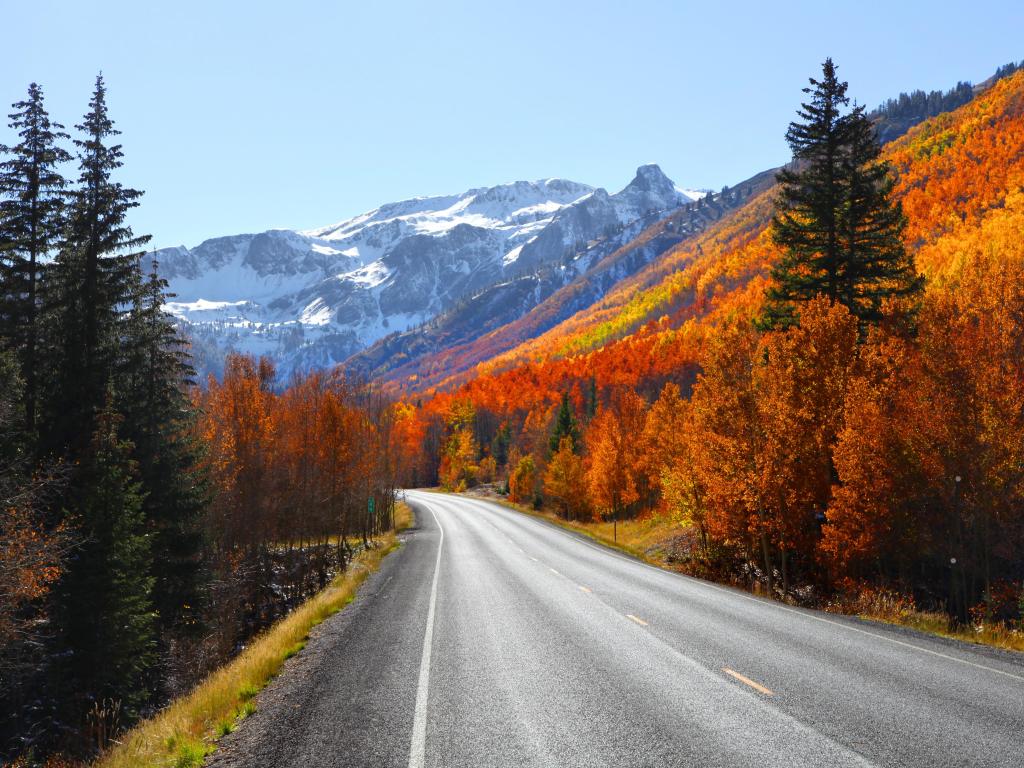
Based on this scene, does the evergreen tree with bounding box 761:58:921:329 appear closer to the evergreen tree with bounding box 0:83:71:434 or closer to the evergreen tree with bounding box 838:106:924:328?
the evergreen tree with bounding box 838:106:924:328

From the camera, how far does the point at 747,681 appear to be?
30.0 ft

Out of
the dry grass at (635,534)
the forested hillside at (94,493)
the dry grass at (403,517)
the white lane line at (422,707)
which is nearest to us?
the white lane line at (422,707)

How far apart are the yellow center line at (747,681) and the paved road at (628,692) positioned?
0.04m

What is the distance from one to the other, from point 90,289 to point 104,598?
11344 mm

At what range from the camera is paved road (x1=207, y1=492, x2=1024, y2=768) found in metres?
6.77

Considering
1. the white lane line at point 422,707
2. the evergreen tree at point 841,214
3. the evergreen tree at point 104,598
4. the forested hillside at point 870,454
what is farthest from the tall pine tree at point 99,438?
the evergreen tree at point 841,214

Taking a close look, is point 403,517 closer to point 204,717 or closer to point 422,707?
point 204,717

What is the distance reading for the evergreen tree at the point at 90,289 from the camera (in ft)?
74.9

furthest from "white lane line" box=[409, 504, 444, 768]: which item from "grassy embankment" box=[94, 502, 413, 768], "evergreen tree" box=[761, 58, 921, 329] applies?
"evergreen tree" box=[761, 58, 921, 329]

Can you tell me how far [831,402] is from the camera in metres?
23.3

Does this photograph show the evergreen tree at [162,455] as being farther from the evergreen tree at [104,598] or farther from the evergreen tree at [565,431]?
the evergreen tree at [565,431]

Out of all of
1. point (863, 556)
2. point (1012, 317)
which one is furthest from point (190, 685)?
point (1012, 317)

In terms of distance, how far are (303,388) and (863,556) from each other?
4595 cm

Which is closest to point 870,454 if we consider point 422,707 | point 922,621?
point 922,621
